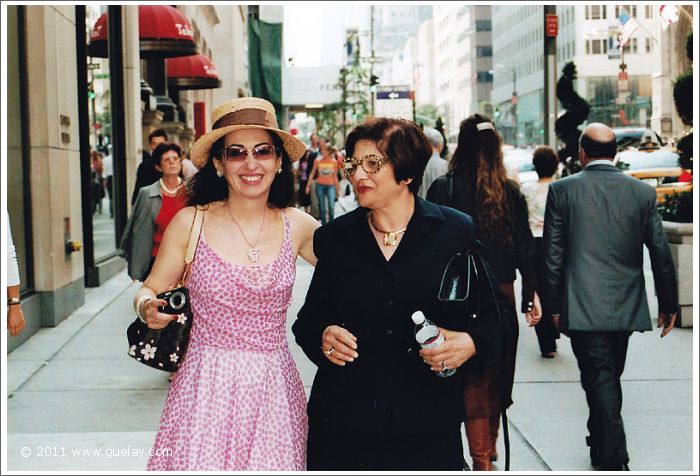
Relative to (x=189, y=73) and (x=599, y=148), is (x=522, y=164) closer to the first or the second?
(x=189, y=73)

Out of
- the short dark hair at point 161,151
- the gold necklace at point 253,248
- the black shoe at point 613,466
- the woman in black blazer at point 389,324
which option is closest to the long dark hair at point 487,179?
the black shoe at point 613,466

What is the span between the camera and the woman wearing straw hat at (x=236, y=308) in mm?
3471

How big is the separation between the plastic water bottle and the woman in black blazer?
37mm

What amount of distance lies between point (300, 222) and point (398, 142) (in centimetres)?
69

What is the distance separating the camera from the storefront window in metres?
14.0

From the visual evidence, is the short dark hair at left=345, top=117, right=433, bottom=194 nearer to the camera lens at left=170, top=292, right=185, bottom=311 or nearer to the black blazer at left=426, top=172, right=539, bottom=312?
the camera lens at left=170, top=292, right=185, bottom=311

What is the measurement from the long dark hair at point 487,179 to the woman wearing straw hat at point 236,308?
243 centimetres

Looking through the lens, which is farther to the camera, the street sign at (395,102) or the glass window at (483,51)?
the glass window at (483,51)

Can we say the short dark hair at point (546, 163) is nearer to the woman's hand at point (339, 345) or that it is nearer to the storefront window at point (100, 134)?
the storefront window at point (100, 134)

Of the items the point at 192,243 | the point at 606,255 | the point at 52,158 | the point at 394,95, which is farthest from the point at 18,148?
the point at 394,95

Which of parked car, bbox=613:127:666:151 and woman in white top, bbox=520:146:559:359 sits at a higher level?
parked car, bbox=613:127:666:151

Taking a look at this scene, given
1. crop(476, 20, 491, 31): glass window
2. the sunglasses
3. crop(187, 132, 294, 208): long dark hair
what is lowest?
crop(187, 132, 294, 208): long dark hair

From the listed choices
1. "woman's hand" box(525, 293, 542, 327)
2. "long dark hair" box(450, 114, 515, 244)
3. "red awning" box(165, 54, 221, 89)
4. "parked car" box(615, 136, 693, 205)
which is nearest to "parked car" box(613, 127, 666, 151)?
"parked car" box(615, 136, 693, 205)

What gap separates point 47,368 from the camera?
8.17 meters
